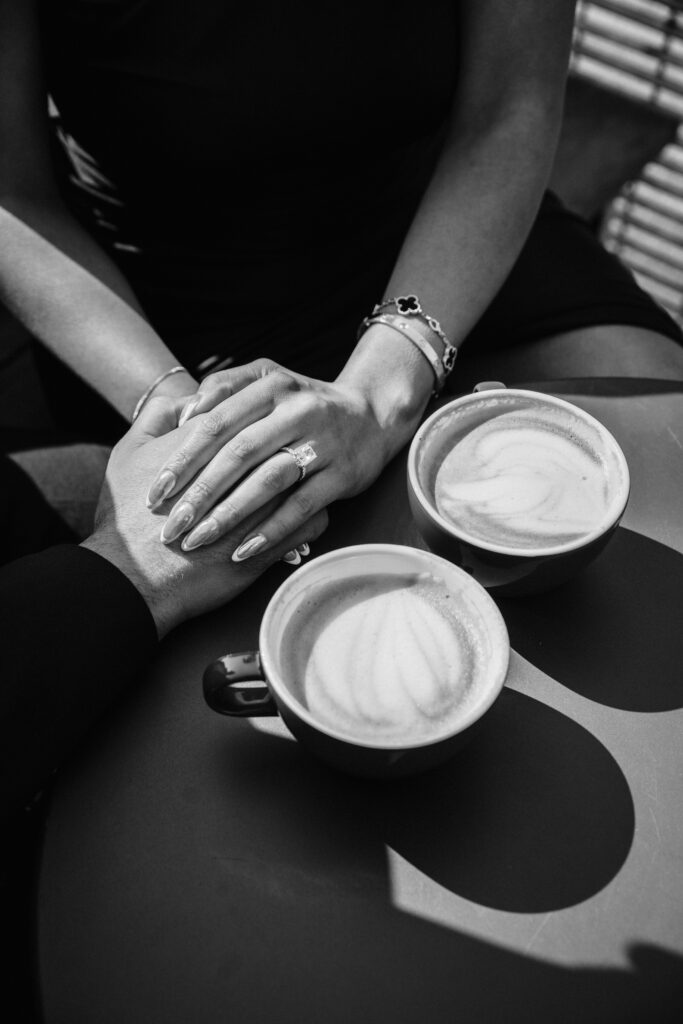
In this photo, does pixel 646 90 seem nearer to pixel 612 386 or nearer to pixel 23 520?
pixel 612 386

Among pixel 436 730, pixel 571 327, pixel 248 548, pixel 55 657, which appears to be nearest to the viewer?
A: pixel 436 730

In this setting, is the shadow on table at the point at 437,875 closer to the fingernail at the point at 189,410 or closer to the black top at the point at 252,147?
the fingernail at the point at 189,410

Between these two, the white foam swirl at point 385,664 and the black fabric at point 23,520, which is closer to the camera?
the white foam swirl at point 385,664

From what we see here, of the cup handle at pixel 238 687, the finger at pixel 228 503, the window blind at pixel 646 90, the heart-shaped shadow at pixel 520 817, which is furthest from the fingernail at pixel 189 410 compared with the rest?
the window blind at pixel 646 90

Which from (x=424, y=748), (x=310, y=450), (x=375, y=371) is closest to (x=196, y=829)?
(x=424, y=748)

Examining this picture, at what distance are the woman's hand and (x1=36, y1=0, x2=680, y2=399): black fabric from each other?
14.7 inches

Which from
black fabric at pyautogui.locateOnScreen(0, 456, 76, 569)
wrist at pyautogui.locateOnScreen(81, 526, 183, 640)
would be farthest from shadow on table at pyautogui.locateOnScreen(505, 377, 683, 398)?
black fabric at pyautogui.locateOnScreen(0, 456, 76, 569)

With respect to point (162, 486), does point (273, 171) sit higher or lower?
higher

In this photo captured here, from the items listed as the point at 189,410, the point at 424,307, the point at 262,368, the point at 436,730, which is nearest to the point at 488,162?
the point at 424,307

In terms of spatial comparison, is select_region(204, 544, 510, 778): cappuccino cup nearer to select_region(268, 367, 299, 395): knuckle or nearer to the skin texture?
the skin texture

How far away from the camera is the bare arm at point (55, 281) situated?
1318 millimetres

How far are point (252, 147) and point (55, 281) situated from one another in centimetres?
38

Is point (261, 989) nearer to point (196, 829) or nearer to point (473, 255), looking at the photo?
point (196, 829)

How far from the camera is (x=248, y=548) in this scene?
0.97 m
